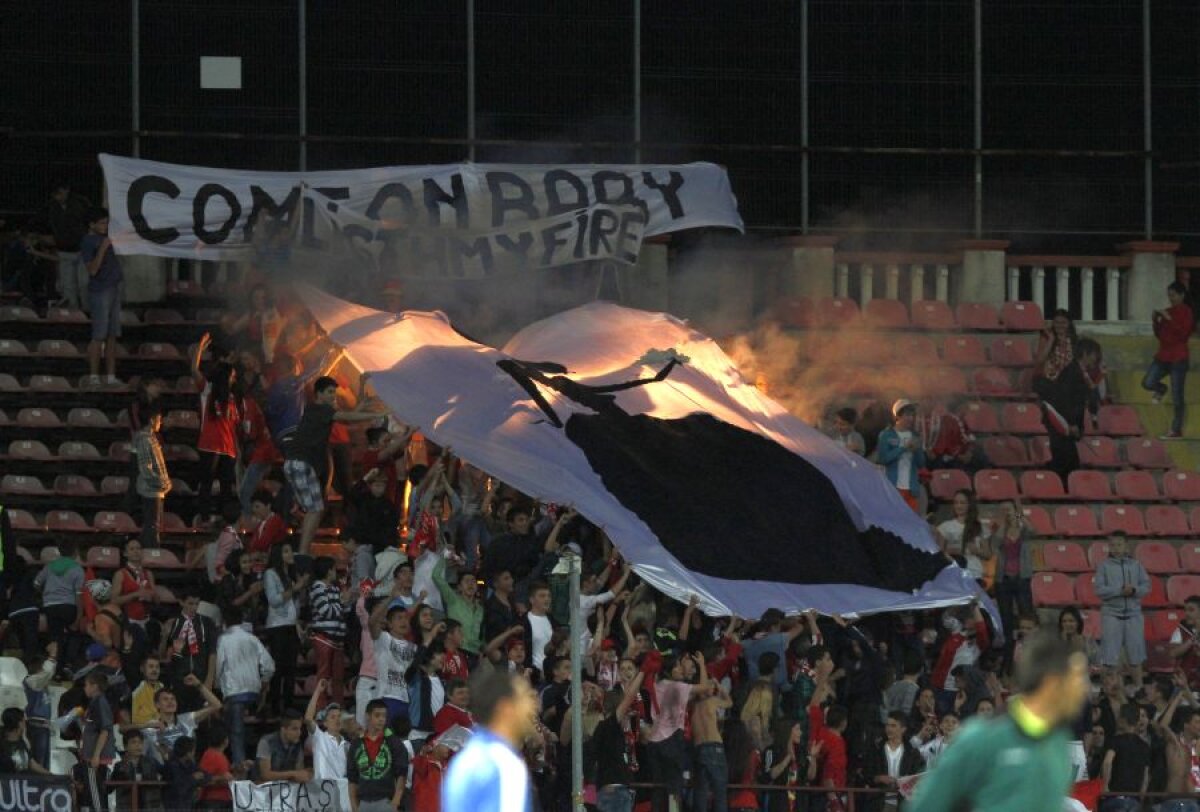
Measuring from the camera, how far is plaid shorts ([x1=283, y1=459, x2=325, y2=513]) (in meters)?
20.5

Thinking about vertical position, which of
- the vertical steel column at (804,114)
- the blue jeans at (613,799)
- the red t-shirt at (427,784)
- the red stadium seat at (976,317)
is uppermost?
the vertical steel column at (804,114)

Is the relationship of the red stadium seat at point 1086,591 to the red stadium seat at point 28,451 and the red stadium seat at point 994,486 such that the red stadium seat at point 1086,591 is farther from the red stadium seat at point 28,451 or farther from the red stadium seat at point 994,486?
the red stadium seat at point 28,451

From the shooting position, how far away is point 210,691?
61.9 feet

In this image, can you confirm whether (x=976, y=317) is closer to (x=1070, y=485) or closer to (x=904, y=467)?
(x=1070, y=485)

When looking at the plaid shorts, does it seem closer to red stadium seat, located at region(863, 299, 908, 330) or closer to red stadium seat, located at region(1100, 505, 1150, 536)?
red stadium seat, located at region(863, 299, 908, 330)

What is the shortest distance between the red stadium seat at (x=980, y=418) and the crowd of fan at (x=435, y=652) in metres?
2.94

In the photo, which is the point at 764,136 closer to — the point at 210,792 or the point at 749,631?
the point at 749,631

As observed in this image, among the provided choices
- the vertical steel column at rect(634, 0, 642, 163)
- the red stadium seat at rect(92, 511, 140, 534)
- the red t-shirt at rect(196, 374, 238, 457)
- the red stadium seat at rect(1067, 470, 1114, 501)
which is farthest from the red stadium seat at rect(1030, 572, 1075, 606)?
the red stadium seat at rect(92, 511, 140, 534)

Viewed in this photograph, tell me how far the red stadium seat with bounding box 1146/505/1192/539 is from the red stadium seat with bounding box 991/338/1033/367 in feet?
7.31

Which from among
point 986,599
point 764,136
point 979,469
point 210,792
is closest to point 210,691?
point 210,792

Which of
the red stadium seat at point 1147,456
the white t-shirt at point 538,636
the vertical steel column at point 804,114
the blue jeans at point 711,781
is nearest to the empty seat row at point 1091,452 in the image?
the red stadium seat at point 1147,456

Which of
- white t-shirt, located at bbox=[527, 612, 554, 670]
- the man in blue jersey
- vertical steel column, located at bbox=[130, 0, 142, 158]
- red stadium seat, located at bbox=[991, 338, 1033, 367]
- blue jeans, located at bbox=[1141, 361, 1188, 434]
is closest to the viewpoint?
the man in blue jersey

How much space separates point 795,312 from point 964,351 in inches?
67.9

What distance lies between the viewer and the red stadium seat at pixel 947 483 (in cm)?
2381
